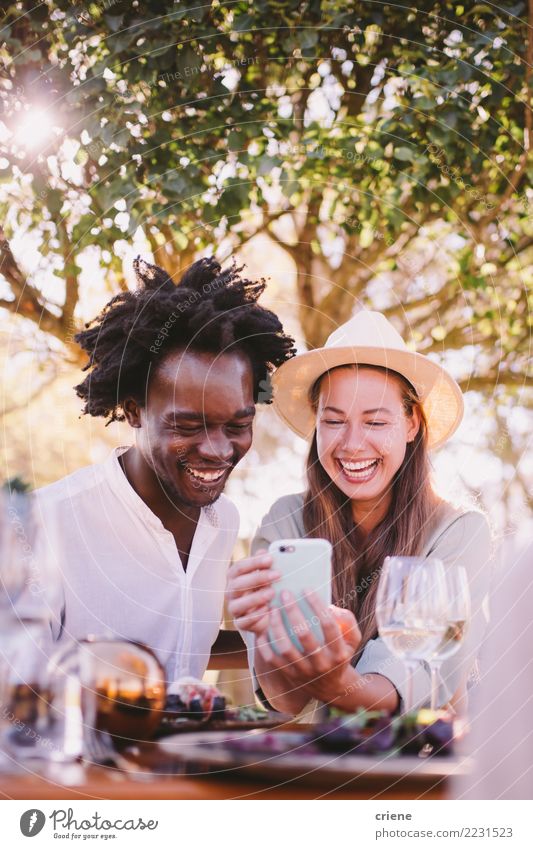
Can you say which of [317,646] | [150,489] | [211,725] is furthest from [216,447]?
[211,725]

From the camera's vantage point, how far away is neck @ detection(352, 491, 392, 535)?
6.69 ft

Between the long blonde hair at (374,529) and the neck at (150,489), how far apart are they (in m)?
0.31

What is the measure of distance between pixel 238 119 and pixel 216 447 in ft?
2.99

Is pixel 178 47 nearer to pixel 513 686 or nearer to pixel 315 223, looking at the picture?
pixel 315 223

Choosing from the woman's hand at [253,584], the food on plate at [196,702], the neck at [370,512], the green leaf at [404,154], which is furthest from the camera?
the green leaf at [404,154]

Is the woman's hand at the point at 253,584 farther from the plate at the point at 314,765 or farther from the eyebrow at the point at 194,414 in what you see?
the eyebrow at the point at 194,414

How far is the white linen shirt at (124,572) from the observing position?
1998 millimetres

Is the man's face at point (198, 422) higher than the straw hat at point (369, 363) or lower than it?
lower

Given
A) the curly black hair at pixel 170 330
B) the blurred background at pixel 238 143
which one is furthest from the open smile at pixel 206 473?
the blurred background at pixel 238 143

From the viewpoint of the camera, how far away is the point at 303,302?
117 inches

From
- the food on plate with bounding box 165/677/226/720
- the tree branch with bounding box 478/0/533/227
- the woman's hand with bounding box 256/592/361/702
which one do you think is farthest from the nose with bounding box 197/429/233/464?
the tree branch with bounding box 478/0/533/227

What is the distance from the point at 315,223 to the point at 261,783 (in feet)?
6.44

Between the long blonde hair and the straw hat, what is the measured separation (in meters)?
0.03

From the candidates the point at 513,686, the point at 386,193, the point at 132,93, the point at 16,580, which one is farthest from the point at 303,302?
the point at 513,686
